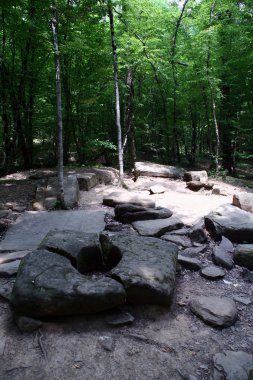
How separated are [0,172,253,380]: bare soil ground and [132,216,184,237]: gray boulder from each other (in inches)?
61.3

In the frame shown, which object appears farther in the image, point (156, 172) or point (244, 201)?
point (156, 172)

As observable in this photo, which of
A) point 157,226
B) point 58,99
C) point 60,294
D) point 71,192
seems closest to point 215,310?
point 60,294

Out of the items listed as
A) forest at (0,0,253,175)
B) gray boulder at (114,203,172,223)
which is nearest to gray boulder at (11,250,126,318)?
gray boulder at (114,203,172,223)

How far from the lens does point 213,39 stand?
425 inches

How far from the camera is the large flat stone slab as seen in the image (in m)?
4.44

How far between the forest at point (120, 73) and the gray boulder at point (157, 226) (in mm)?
4002

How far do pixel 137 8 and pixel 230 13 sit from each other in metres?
5.01

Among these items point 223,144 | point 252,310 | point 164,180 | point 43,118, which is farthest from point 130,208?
point 223,144

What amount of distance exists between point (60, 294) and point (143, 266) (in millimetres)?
920

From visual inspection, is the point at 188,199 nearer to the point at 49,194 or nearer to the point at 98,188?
the point at 98,188

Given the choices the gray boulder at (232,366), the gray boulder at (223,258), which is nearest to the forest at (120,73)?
the gray boulder at (223,258)

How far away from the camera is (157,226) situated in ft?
16.1

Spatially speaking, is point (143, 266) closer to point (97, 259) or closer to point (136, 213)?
point (97, 259)

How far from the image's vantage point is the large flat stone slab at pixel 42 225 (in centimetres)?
444
